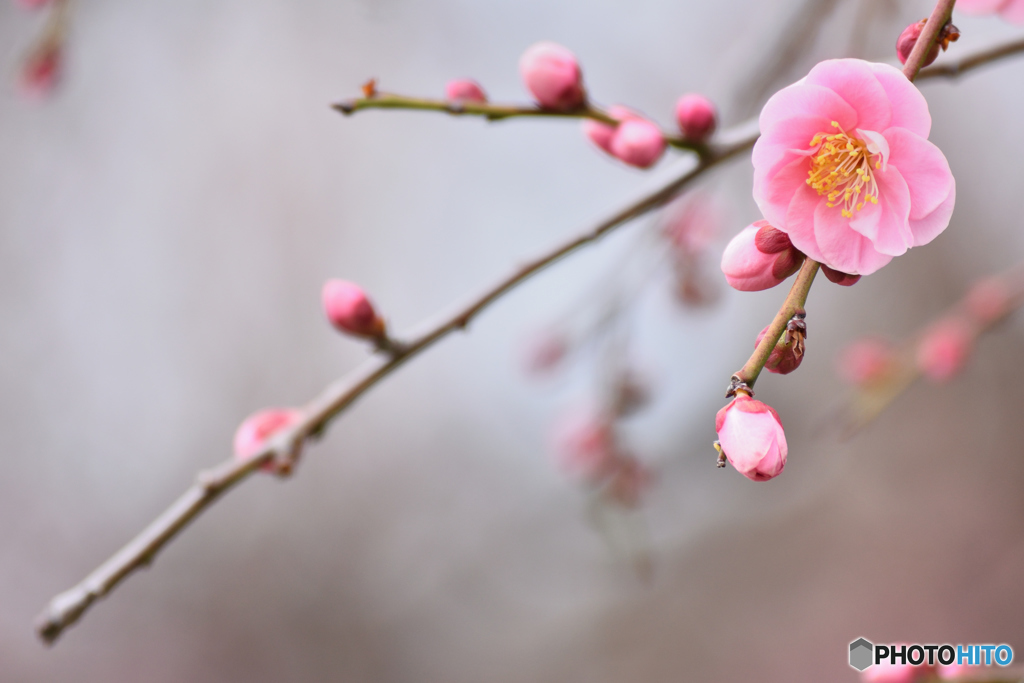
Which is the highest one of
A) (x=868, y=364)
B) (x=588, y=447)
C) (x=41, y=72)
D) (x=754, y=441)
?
(x=41, y=72)

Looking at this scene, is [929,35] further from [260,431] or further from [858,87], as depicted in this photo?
[260,431]

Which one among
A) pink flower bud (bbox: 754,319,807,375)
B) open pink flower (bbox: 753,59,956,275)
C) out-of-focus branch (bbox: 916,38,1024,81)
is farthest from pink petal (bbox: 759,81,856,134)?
out-of-focus branch (bbox: 916,38,1024,81)

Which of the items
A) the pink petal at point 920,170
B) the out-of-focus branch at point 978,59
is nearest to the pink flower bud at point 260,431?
the pink petal at point 920,170

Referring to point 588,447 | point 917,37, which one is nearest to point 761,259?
point 917,37

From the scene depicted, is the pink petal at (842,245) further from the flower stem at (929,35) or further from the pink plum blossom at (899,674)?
the pink plum blossom at (899,674)

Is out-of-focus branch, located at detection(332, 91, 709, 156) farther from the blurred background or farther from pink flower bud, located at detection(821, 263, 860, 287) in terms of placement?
the blurred background
